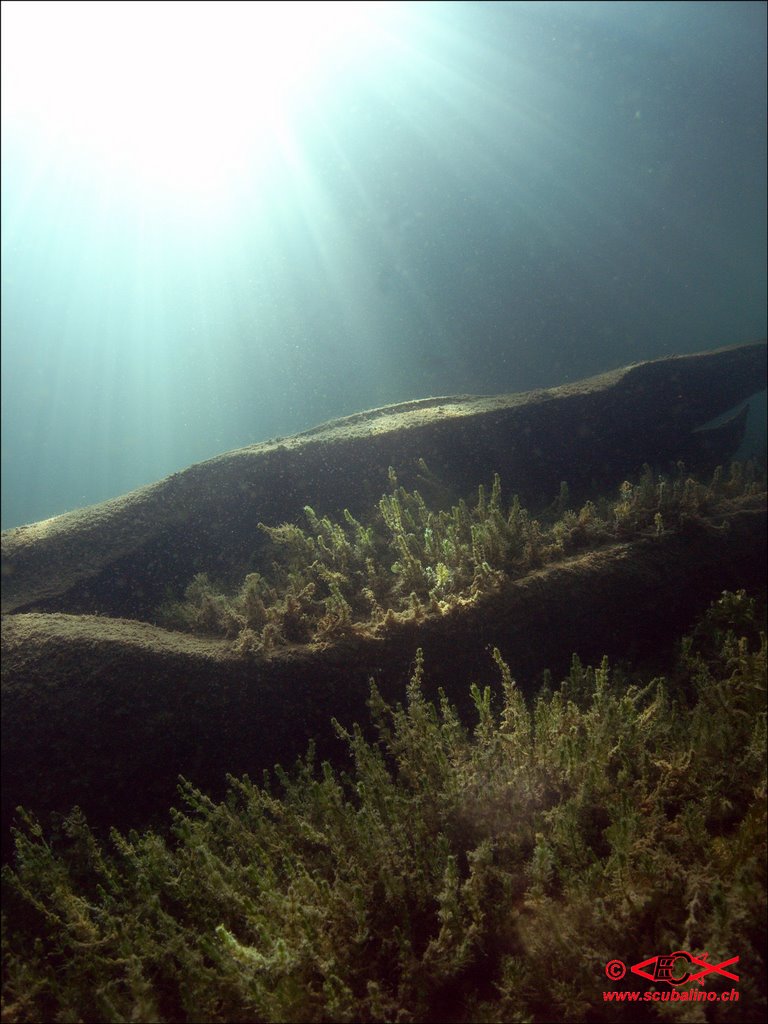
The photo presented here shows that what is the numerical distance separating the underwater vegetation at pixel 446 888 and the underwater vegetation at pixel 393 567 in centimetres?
115

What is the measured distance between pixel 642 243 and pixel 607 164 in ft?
45.0

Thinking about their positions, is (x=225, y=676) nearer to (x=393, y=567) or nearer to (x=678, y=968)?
(x=393, y=567)

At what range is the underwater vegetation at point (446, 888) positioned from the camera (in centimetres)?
197

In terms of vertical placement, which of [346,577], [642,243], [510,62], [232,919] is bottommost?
[232,919]

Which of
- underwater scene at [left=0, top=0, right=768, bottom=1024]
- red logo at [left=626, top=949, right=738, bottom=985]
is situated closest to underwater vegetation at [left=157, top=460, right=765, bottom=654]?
underwater scene at [left=0, top=0, right=768, bottom=1024]

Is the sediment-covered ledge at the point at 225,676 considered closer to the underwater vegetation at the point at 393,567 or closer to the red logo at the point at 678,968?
the underwater vegetation at the point at 393,567

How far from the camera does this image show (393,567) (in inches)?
184

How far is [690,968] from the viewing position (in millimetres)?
1881

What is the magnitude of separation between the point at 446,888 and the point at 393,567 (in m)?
2.80

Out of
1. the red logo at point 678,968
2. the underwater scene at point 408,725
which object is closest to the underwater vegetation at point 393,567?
the underwater scene at point 408,725

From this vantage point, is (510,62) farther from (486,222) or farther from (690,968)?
(690,968)

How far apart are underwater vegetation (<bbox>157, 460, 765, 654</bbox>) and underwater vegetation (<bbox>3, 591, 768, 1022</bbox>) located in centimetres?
115

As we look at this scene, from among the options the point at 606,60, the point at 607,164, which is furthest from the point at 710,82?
the point at 607,164

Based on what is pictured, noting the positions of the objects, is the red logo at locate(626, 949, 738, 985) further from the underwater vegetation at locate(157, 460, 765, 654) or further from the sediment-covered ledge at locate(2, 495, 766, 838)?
the underwater vegetation at locate(157, 460, 765, 654)
